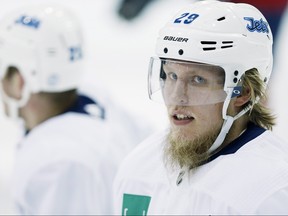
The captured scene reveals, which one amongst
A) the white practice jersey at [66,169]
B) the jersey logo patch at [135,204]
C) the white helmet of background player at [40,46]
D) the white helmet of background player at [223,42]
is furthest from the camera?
the white helmet of background player at [40,46]

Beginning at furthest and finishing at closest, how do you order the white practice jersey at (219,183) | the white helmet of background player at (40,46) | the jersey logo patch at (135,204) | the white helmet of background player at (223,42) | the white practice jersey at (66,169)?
the white helmet of background player at (40,46) < the white practice jersey at (66,169) < the jersey logo patch at (135,204) < the white helmet of background player at (223,42) < the white practice jersey at (219,183)

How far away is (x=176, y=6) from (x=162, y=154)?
4.60 m

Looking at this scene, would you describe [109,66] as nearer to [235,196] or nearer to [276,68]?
[276,68]

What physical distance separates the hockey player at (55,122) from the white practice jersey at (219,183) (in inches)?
18.2

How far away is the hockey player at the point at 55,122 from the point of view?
9.22ft

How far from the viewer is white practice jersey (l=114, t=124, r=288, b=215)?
1.94 metres

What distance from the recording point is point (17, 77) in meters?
3.20

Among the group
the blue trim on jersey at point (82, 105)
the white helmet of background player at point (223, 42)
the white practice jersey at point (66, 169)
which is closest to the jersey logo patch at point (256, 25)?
the white helmet of background player at point (223, 42)

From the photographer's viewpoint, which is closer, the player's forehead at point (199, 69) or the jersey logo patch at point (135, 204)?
the player's forehead at point (199, 69)

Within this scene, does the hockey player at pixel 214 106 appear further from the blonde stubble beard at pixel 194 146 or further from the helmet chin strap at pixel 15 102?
the helmet chin strap at pixel 15 102

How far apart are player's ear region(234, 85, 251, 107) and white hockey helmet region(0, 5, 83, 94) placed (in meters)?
1.23

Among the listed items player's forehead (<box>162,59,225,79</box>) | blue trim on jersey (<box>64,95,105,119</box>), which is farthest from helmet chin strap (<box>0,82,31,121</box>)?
player's forehead (<box>162,59,225,79</box>)

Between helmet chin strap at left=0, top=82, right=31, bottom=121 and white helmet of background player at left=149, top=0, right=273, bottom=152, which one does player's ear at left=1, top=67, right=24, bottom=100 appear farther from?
white helmet of background player at left=149, top=0, right=273, bottom=152

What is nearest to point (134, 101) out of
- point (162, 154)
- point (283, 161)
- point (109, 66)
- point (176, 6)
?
point (109, 66)
